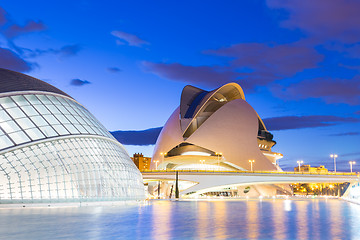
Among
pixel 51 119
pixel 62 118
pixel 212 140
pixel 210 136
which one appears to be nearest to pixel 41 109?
pixel 51 119


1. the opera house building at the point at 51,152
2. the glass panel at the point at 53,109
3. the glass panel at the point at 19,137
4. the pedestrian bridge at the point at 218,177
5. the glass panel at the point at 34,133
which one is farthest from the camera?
the pedestrian bridge at the point at 218,177

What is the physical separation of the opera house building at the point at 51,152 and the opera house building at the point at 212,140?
4550 cm

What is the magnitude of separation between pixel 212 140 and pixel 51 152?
179ft

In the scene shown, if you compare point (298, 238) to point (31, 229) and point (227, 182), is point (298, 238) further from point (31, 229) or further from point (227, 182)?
point (227, 182)

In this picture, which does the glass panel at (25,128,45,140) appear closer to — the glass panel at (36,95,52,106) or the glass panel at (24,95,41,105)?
the glass panel at (24,95,41,105)

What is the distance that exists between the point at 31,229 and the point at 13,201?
14.7m

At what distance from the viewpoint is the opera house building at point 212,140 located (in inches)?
3147

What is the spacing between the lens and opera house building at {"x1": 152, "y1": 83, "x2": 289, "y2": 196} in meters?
79.9

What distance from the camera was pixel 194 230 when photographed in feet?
41.2

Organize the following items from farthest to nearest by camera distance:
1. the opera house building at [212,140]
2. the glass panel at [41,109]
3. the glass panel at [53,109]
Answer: the opera house building at [212,140]
the glass panel at [53,109]
the glass panel at [41,109]

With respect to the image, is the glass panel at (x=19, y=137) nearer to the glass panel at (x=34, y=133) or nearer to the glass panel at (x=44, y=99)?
the glass panel at (x=34, y=133)

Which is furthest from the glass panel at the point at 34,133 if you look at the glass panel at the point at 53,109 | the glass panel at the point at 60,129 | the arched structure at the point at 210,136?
the arched structure at the point at 210,136

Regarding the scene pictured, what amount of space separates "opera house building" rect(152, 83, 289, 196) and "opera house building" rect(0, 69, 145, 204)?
149 ft

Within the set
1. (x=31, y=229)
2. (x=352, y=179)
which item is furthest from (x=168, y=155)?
(x=31, y=229)
